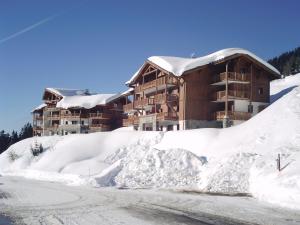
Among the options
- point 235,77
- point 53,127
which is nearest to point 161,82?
point 235,77

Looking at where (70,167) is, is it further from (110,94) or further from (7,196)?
(110,94)

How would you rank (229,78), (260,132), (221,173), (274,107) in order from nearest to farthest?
(221,173)
(260,132)
(274,107)
(229,78)

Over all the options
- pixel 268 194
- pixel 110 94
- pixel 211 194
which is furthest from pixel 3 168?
pixel 268 194

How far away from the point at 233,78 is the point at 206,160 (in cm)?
1811

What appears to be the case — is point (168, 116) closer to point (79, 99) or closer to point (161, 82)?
point (161, 82)

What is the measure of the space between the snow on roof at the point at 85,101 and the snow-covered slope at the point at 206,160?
29.2m

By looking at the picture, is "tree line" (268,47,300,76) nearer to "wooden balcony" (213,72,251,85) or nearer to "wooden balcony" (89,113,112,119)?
"wooden balcony" (89,113,112,119)

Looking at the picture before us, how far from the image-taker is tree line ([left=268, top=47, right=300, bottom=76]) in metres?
98.0

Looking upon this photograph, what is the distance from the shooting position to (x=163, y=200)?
63.6 ft

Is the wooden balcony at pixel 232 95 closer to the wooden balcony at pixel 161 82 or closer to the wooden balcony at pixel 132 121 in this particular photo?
the wooden balcony at pixel 161 82

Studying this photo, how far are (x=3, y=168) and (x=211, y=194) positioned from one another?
124ft

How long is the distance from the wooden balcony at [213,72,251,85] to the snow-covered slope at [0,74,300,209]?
9.86 m

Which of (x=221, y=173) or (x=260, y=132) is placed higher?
(x=260, y=132)

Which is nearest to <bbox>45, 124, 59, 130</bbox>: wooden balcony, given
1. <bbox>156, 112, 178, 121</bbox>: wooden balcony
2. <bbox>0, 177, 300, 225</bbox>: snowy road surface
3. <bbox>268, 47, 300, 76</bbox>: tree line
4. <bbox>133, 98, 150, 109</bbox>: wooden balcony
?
<bbox>133, 98, 150, 109</bbox>: wooden balcony
